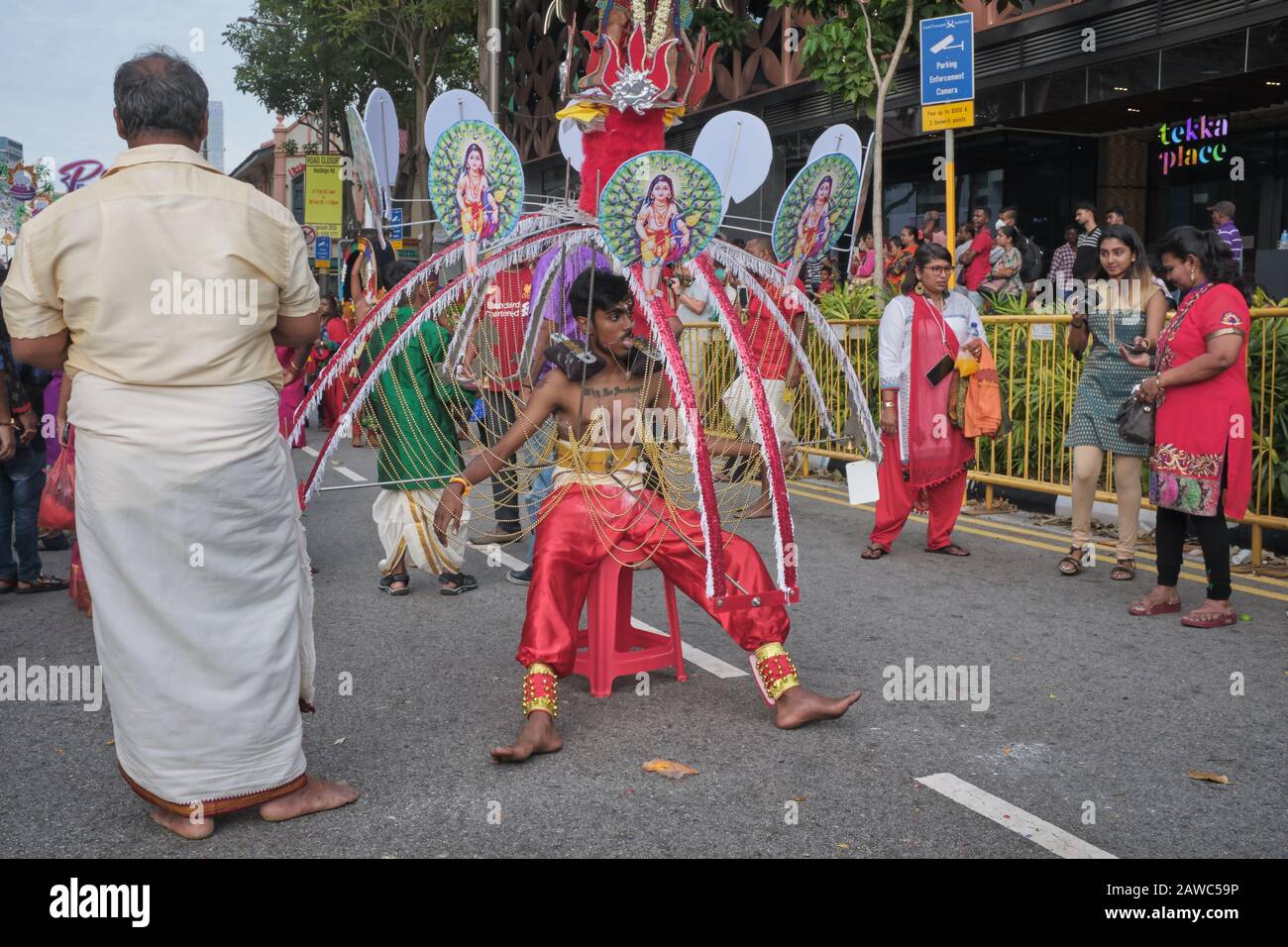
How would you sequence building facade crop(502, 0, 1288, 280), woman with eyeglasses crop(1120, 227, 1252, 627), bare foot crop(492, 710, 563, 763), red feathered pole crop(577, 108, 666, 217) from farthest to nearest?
building facade crop(502, 0, 1288, 280)
woman with eyeglasses crop(1120, 227, 1252, 627)
red feathered pole crop(577, 108, 666, 217)
bare foot crop(492, 710, 563, 763)

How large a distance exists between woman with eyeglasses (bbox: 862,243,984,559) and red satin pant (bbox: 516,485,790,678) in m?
3.34

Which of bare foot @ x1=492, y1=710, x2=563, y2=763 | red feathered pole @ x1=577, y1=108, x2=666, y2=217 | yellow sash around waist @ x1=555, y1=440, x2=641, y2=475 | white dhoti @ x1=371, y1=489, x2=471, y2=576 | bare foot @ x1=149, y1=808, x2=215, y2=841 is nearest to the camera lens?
bare foot @ x1=149, y1=808, x2=215, y2=841

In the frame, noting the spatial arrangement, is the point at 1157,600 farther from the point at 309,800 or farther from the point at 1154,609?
the point at 309,800

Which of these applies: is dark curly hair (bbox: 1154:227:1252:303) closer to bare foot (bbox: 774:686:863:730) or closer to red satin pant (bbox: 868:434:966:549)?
red satin pant (bbox: 868:434:966:549)

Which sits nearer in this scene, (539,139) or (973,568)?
(973,568)

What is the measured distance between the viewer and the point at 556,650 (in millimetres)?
4367

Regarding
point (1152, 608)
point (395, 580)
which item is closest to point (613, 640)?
point (395, 580)

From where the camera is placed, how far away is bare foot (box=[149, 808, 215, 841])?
11.6ft

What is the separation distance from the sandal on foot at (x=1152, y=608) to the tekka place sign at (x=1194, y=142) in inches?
468

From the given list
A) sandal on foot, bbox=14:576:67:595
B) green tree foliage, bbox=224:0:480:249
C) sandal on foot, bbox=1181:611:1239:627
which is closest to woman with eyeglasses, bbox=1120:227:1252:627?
sandal on foot, bbox=1181:611:1239:627

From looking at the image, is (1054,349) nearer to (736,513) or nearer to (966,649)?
(966,649)

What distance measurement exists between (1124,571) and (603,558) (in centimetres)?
360
